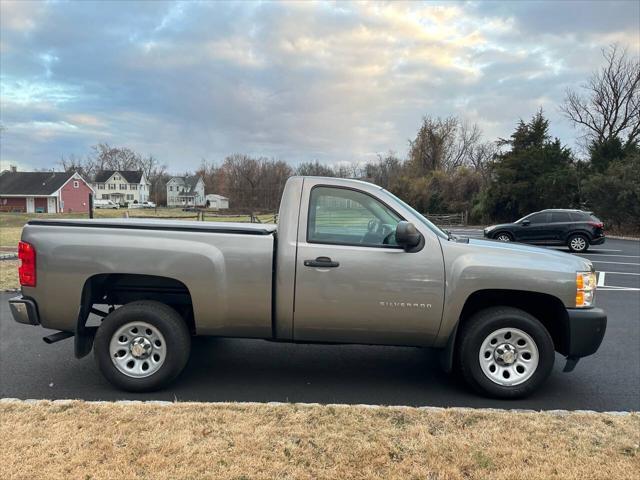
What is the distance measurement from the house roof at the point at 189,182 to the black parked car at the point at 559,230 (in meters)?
85.9

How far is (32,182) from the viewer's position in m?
62.4

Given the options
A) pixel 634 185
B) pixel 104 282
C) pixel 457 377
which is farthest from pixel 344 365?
pixel 634 185

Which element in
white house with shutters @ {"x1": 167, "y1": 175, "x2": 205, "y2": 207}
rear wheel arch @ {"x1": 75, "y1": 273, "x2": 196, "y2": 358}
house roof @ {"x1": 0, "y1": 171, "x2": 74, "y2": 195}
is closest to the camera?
rear wheel arch @ {"x1": 75, "y1": 273, "x2": 196, "y2": 358}

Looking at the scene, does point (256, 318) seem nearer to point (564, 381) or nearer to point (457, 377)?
point (457, 377)

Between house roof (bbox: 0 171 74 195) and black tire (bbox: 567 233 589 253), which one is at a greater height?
house roof (bbox: 0 171 74 195)

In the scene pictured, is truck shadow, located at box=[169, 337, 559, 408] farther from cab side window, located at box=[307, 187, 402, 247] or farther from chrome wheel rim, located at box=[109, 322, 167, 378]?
cab side window, located at box=[307, 187, 402, 247]

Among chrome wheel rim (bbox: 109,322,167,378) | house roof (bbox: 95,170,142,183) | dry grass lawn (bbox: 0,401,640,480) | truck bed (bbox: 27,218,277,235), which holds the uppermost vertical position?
house roof (bbox: 95,170,142,183)

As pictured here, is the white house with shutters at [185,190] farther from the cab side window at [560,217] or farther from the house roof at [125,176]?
the cab side window at [560,217]

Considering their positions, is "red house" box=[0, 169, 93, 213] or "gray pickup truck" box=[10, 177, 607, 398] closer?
"gray pickup truck" box=[10, 177, 607, 398]

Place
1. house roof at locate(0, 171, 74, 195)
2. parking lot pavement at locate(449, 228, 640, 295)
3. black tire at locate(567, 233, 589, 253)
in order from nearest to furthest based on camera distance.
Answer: parking lot pavement at locate(449, 228, 640, 295), black tire at locate(567, 233, 589, 253), house roof at locate(0, 171, 74, 195)

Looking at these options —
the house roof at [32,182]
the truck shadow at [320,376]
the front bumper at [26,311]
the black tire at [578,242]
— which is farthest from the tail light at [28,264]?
the house roof at [32,182]

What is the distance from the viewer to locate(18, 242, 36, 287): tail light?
4.15m

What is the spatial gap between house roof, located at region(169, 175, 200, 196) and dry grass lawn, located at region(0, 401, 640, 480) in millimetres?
96828

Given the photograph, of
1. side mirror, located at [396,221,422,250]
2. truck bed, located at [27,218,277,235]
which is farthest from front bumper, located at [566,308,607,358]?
truck bed, located at [27,218,277,235]
